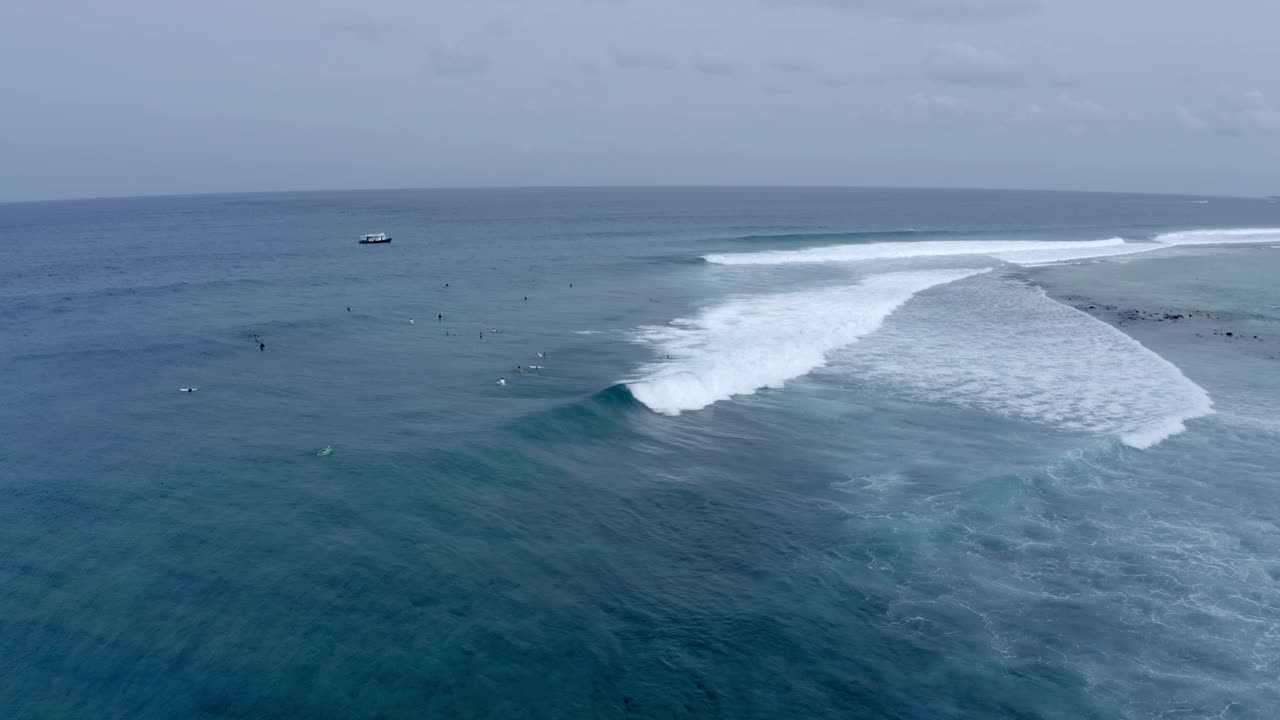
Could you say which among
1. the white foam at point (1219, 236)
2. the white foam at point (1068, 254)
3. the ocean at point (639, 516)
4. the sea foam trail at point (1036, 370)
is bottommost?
the ocean at point (639, 516)

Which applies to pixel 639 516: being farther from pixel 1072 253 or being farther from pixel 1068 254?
pixel 1072 253

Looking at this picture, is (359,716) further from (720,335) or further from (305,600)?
(720,335)

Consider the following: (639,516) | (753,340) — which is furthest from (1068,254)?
(639,516)

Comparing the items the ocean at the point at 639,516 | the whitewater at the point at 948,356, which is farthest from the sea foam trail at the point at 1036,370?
the ocean at the point at 639,516

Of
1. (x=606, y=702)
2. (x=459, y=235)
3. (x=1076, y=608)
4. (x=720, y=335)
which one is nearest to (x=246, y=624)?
(x=606, y=702)

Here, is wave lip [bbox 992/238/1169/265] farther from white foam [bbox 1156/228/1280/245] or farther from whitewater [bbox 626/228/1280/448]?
whitewater [bbox 626/228/1280/448]

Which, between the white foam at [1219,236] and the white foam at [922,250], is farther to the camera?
the white foam at [1219,236]

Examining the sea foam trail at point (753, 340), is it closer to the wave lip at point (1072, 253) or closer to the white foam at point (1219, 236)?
the wave lip at point (1072, 253)
